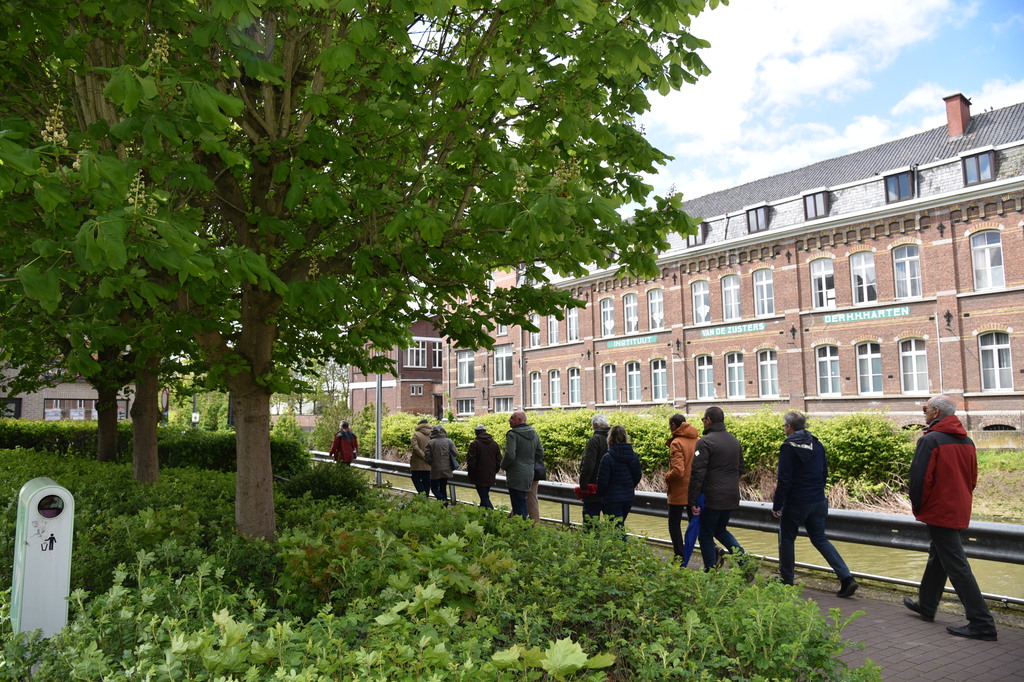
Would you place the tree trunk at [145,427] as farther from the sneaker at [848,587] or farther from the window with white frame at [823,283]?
the window with white frame at [823,283]

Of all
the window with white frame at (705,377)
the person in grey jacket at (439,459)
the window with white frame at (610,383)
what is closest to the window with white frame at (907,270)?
the window with white frame at (705,377)

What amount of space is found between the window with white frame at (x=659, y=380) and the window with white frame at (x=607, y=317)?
11.2 feet

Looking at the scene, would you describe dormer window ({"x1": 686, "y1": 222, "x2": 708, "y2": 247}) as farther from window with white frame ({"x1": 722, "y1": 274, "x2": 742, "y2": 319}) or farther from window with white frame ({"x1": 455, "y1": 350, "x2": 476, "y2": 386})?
window with white frame ({"x1": 455, "y1": 350, "x2": 476, "y2": 386})

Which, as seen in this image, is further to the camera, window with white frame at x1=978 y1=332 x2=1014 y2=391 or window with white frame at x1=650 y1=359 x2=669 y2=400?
window with white frame at x1=650 y1=359 x2=669 y2=400

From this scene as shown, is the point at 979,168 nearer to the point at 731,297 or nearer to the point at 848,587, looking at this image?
the point at 731,297

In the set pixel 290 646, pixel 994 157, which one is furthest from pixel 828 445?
pixel 994 157

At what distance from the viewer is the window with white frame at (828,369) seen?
28.5 m

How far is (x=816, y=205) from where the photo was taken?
30.0m

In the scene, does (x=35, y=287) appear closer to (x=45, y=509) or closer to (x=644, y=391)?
(x=45, y=509)

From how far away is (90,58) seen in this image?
501cm

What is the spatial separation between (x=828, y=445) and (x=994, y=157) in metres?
17.2

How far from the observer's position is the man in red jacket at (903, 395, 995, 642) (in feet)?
19.0

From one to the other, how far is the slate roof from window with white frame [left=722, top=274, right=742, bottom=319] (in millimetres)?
3499

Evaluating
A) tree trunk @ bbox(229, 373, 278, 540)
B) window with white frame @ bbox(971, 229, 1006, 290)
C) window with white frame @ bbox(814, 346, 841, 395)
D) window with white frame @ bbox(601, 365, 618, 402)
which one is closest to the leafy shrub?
tree trunk @ bbox(229, 373, 278, 540)
